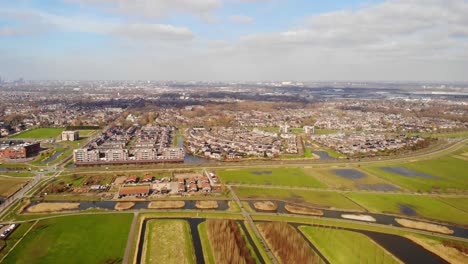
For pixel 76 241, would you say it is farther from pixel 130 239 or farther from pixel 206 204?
pixel 206 204

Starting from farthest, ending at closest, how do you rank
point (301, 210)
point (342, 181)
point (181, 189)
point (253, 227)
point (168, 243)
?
1. point (342, 181)
2. point (181, 189)
3. point (301, 210)
4. point (253, 227)
5. point (168, 243)

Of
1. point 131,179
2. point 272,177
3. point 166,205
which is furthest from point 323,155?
point 131,179

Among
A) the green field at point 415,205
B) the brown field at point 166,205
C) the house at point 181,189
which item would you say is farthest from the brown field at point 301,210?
the house at point 181,189

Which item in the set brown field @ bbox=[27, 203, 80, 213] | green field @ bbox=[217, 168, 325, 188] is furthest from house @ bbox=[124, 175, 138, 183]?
green field @ bbox=[217, 168, 325, 188]

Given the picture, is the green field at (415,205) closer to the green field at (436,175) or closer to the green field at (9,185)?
the green field at (436,175)

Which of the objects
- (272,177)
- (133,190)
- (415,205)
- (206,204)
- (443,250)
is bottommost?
(443,250)

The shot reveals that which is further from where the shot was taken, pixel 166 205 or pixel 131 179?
pixel 131 179
